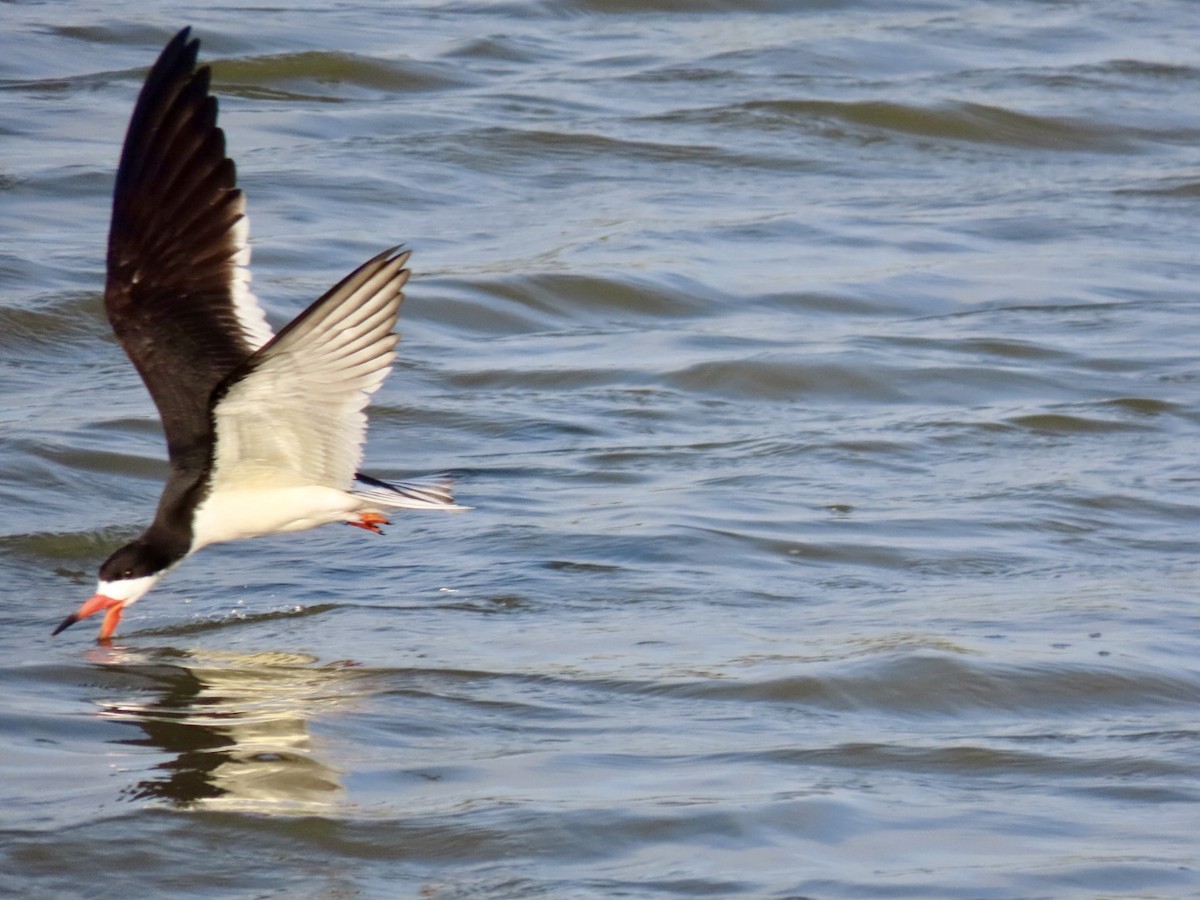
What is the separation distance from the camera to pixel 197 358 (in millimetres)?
5703

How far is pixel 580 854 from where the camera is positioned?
4180mm

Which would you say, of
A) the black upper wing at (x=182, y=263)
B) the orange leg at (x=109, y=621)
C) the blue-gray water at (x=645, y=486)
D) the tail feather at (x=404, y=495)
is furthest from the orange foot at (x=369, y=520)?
the orange leg at (x=109, y=621)

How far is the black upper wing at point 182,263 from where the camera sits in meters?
5.65

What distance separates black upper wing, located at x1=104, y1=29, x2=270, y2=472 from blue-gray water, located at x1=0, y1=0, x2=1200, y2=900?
0.75 metres

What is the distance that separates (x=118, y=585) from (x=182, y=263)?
35.7 inches

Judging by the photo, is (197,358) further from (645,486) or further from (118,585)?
(645,486)

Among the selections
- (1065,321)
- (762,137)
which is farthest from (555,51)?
(1065,321)

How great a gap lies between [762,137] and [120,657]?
7.58 m

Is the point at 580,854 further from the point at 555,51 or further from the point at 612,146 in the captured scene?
the point at 555,51

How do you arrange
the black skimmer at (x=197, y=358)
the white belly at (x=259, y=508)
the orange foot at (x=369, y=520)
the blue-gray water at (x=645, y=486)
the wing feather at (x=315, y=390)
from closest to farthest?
1. the blue-gray water at (x=645, y=486)
2. the wing feather at (x=315, y=390)
3. the black skimmer at (x=197, y=358)
4. the white belly at (x=259, y=508)
5. the orange foot at (x=369, y=520)

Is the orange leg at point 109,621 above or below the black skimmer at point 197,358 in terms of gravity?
below

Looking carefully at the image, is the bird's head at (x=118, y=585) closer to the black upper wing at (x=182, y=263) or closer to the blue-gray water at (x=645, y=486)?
the blue-gray water at (x=645, y=486)

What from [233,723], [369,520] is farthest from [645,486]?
[233,723]

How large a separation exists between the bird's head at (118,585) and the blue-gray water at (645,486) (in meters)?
0.10
